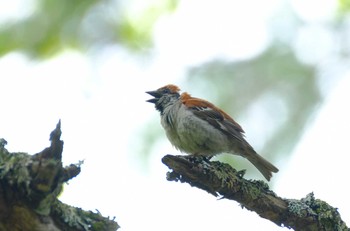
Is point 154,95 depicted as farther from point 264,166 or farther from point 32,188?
point 32,188

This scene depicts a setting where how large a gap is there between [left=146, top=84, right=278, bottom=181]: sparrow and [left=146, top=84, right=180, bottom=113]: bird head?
0.26 meters

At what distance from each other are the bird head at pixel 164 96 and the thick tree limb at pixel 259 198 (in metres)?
3.16

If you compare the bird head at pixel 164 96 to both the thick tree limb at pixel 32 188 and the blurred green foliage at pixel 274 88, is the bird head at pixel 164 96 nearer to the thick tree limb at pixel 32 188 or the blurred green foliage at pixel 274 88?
the blurred green foliage at pixel 274 88

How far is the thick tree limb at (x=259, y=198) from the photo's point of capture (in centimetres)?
449

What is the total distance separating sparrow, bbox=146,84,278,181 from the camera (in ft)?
23.0

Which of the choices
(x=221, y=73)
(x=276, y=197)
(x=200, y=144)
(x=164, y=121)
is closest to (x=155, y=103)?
(x=164, y=121)

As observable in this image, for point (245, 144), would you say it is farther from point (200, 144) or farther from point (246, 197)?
point (246, 197)

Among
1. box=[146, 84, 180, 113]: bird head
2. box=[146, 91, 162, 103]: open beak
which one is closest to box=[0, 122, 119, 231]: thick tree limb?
box=[146, 84, 180, 113]: bird head

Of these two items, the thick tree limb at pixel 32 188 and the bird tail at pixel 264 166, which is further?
the bird tail at pixel 264 166

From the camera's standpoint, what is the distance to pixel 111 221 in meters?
3.29

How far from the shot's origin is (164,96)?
8031mm

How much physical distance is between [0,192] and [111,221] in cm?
60

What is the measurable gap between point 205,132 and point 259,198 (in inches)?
98.6

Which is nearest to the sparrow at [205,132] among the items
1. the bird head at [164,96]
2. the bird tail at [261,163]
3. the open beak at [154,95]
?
the bird tail at [261,163]
